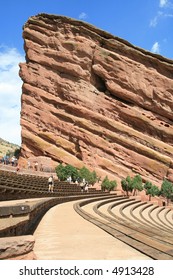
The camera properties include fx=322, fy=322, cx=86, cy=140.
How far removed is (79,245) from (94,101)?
178 ft

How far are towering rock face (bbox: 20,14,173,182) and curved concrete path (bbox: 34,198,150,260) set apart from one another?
155 ft

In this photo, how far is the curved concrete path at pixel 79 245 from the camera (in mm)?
5621

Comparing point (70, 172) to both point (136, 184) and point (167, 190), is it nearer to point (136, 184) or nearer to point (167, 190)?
point (136, 184)

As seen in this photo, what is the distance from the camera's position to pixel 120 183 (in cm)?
5481

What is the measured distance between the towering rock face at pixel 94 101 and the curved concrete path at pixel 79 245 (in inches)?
1857

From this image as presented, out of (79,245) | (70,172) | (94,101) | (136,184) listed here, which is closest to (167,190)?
(136,184)

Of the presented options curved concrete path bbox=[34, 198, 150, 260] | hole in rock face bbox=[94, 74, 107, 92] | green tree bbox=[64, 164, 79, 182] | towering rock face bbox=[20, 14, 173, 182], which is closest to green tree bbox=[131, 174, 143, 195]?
towering rock face bbox=[20, 14, 173, 182]

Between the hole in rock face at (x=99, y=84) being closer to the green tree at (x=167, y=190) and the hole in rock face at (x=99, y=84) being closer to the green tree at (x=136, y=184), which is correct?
the green tree at (x=136, y=184)

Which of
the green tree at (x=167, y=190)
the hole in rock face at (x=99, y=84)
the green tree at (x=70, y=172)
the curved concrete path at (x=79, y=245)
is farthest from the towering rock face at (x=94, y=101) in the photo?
the curved concrete path at (x=79, y=245)

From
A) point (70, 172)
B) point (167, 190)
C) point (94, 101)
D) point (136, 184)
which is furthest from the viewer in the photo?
point (94, 101)

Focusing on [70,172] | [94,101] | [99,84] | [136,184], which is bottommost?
[136,184]

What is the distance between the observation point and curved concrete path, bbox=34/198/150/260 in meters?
5.62

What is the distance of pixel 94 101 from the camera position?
6019cm

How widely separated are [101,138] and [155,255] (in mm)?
52438
